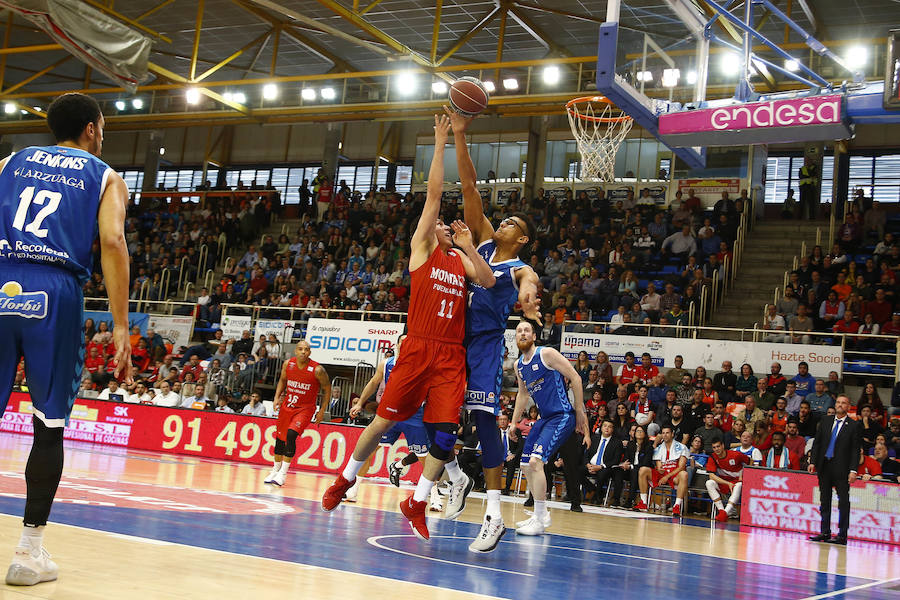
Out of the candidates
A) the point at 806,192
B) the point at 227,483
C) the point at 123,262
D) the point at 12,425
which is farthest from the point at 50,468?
the point at 806,192

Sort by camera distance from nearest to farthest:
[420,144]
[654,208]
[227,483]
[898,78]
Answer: [898,78] < [227,483] < [654,208] < [420,144]

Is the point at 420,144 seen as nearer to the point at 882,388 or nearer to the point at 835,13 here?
the point at 835,13

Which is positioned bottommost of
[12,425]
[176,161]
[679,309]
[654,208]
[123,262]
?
[12,425]

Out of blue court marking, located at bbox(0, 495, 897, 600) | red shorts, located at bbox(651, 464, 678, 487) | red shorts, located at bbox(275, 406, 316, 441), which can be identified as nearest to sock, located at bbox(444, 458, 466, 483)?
blue court marking, located at bbox(0, 495, 897, 600)

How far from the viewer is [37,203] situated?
12.4ft

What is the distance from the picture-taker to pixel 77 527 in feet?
16.7

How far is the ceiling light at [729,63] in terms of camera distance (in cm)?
1152

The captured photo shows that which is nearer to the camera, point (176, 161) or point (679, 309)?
point (679, 309)

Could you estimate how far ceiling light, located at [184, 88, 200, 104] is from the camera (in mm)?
22433


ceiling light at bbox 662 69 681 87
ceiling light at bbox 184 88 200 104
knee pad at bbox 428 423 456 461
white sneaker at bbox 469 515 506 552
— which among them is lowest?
white sneaker at bbox 469 515 506 552

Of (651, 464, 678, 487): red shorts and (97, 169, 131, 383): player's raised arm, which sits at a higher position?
(97, 169, 131, 383): player's raised arm

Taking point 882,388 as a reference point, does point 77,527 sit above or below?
below

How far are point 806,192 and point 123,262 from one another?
2256cm

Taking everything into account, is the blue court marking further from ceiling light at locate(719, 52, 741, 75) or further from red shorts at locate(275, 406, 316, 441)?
ceiling light at locate(719, 52, 741, 75)
